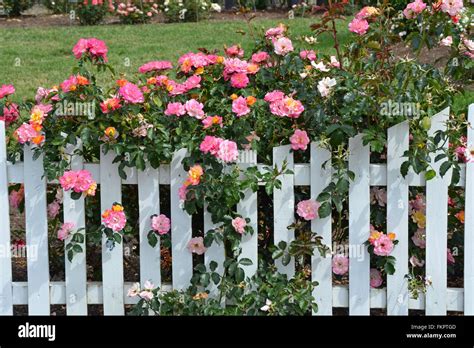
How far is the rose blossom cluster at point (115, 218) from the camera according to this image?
3.53 metres

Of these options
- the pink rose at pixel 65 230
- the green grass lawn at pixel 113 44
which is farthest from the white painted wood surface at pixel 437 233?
the green grass lawn at pixel 113 44

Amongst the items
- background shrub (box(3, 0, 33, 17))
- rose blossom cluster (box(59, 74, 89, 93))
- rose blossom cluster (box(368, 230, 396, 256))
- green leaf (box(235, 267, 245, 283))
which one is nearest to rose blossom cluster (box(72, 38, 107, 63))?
rose blossom cluster (box(59, 74, 89, 93))

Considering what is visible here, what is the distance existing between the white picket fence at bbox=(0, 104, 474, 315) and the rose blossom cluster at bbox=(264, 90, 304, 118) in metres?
0.15

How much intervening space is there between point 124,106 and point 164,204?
53 centimetres

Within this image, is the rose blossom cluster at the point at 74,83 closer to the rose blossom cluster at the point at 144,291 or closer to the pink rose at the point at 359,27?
the rose blossom cluster at the point at 144,291

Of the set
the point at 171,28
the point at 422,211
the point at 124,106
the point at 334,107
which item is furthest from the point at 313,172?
the point at 171,28

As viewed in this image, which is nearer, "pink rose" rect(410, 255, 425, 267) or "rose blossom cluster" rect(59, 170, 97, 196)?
"rose blossom cluster" rect(59, 170, 97, 196)

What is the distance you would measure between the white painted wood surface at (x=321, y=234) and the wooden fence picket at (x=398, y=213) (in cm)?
25

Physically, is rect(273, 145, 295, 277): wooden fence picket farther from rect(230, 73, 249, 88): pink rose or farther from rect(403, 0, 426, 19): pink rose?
rect(403, 0, 426, 19): pink rose

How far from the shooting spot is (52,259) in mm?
3895

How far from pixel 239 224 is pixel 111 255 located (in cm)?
57

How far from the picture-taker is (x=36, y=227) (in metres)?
3.64

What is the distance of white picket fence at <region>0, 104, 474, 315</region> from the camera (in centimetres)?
355
